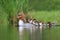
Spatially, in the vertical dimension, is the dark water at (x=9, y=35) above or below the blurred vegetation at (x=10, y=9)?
below

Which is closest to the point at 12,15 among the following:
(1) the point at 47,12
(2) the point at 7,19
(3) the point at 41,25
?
(2) the point at 7,19

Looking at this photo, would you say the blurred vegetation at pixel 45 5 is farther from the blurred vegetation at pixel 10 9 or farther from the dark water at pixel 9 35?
the dark water at pixel 9 35

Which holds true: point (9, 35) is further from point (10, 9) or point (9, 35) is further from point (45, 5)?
point (45, 5)

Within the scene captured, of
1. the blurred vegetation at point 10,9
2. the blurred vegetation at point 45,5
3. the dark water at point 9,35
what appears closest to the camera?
the dark water at point 9,35

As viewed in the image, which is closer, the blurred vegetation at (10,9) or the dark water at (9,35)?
the dark water at (9,35)

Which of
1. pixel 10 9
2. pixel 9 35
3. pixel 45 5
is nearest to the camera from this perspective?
pixel 9 35

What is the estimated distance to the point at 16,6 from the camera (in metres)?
18.7

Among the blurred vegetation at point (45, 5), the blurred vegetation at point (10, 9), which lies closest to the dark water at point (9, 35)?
the blurred vegetation at point (10, 9)

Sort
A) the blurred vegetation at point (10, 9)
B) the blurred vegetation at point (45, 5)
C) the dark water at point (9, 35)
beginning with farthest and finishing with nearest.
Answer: the blurred vegetation at point (45, 5) → the blurred vegetation at point (10, 9) → the dark water at point (9, 35)

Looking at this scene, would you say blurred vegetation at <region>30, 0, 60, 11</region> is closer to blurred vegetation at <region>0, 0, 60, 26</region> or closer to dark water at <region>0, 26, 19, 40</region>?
blurred vegetation at <region>0, 0, 60, 26</region>

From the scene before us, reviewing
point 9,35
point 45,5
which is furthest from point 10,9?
point 45,5

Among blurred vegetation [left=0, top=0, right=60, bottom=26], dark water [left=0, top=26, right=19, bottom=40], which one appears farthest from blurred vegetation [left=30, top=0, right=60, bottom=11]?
dark water [left=0, top=26, right=19, bottom=40]

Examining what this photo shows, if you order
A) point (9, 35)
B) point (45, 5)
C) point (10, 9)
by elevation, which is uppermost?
point (45, 5)

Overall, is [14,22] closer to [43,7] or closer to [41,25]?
[41,25]
